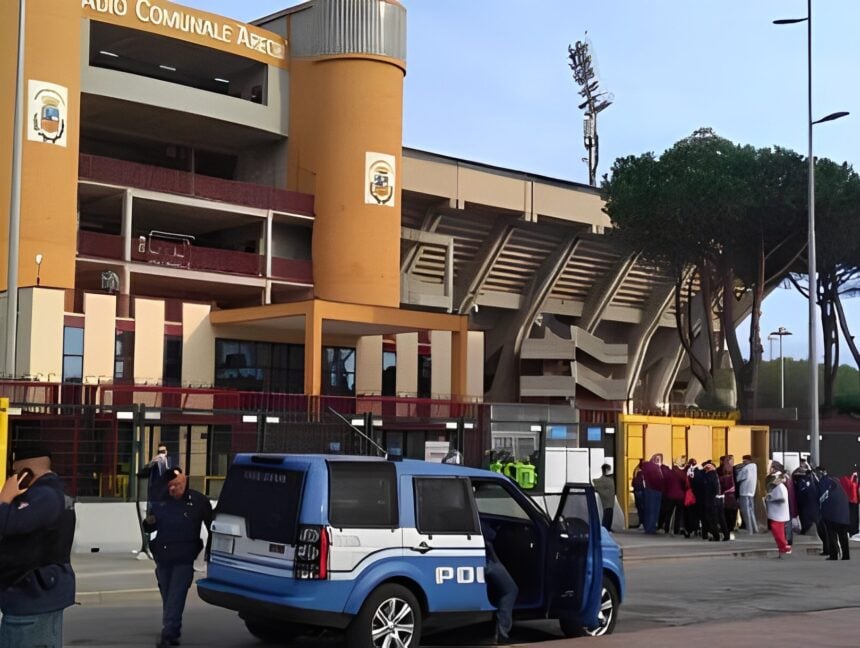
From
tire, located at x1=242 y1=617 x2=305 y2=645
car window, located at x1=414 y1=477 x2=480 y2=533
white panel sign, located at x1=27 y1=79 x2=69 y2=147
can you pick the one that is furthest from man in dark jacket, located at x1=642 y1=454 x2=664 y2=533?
white panel sign, located at x1=27 y1=79 x2=69 y2=147

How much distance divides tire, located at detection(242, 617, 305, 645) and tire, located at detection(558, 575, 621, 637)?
2591 mm

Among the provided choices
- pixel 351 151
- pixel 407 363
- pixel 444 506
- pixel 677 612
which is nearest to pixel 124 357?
pixel 351 151

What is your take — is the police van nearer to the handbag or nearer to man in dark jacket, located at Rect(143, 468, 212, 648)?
man in dark jacket, located at Rect(143, 468, 212, 648)

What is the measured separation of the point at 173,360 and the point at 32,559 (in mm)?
35211

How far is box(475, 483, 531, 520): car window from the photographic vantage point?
11.9 meters

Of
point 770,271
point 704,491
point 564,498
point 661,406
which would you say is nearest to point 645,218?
point 770,271

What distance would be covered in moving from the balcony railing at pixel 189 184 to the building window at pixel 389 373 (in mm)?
6147

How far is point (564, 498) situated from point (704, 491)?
49.0 feet

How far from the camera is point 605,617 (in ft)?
41.6

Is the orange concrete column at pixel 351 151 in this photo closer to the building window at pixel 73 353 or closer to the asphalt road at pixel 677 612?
the building window at pixel 73 353

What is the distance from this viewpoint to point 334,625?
10.3 metres

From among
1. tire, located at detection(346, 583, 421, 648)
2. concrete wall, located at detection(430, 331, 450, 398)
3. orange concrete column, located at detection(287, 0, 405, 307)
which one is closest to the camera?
tire, located at detection(346, 583, 421, 648)

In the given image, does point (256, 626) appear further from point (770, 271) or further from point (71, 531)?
point (770, 271)

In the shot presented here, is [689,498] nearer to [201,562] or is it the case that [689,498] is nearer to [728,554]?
[728,554]
